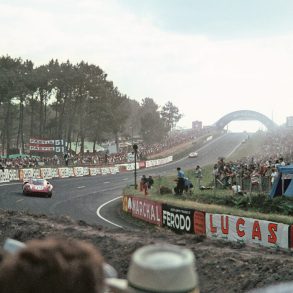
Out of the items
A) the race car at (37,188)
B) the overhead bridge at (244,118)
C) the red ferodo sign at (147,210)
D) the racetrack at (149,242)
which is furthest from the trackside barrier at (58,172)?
the overhead bridge at (244,118)

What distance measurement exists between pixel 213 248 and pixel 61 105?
72.9m

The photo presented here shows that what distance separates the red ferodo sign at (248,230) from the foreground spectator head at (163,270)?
41.2 feet

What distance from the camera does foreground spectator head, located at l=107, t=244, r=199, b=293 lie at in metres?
2.16

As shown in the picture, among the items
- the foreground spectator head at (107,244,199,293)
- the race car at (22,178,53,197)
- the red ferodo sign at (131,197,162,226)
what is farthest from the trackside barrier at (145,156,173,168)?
the foreground spectator head at (107,244,199,293)

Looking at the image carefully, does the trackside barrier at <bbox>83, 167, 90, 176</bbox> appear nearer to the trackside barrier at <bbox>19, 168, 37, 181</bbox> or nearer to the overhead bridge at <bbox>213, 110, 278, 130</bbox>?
the trackside barrier at <bbox>19, 168, 37, 181</bbox>

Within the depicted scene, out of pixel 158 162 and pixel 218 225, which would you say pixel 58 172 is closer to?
pixel 158 162

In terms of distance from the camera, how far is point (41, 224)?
16.9 meters

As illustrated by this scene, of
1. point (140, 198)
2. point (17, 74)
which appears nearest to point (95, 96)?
point (17, 74)

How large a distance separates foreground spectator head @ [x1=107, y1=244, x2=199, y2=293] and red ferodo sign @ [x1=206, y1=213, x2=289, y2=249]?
12.6 meters

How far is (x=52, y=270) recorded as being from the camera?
6.61 feet

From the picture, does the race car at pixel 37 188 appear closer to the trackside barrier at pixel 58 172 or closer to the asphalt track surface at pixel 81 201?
the asphalt track surface at pixel 81 201

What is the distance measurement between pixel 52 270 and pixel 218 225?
16057 millimetres

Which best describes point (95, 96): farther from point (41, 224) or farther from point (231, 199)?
point (41, 224)

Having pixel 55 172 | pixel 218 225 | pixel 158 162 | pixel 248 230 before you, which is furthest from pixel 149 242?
pixel 158 162
